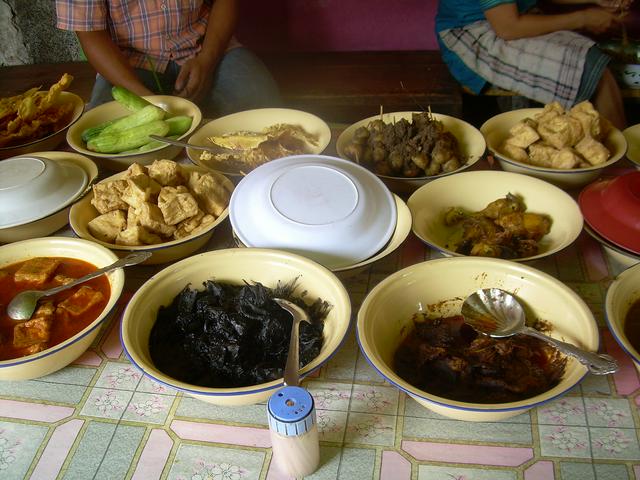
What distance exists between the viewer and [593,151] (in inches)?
76.5

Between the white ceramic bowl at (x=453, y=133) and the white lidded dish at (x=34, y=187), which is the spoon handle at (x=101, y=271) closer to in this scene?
the white lidded dish at (x=34, y=187)

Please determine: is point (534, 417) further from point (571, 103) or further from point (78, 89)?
point (78, 89)

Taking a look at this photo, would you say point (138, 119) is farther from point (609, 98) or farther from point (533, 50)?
point (609, 98)

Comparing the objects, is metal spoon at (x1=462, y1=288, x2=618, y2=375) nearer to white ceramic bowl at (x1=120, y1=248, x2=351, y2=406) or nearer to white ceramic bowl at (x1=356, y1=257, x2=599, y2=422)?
white ceramic bowl at (x1=356, y1=257, x2=599, y2=422)

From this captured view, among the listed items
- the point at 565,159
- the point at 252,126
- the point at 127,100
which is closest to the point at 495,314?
the point at 565,159

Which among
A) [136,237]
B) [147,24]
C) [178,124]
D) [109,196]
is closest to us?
[136,237]

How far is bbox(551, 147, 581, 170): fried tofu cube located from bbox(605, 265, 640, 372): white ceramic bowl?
69cm

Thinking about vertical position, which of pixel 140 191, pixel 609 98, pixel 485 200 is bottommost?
pixel 609 98

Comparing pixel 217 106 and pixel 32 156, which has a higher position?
pixel 32 156

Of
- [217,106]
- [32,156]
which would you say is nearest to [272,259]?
[32,156]

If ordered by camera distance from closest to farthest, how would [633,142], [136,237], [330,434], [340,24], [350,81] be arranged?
[330,434] → [136,237] → [633,142] → [350,81] → [340,24]

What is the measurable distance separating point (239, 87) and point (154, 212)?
1863 mm

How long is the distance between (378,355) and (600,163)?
1295mm

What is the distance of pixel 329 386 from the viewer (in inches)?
53.9
